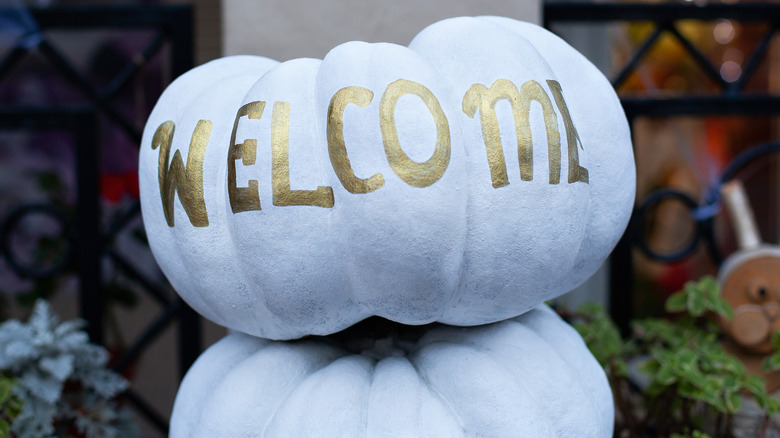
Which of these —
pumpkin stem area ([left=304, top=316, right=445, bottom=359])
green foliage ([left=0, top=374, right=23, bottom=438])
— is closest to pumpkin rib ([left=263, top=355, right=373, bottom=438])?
pumpkin stem area ([left=304, top=316, right=445, bottom=359])

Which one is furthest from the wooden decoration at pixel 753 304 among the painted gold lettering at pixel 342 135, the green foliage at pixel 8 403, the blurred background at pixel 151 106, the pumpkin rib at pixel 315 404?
the green foliage at pixel 8 403

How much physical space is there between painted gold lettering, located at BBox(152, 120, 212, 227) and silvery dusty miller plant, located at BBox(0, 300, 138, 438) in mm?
809

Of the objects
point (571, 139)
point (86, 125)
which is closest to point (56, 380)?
point (86, 125)

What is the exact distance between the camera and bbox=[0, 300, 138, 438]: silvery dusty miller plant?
69.0 inches

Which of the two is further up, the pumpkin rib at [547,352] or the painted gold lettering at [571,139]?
the painted gold lettering at [571,139]

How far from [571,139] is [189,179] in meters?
0.66

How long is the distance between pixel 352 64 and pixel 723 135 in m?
2.61

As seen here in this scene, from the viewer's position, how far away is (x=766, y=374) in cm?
208

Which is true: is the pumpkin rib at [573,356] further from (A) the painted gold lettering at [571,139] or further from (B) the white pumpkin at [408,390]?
(A) the painted gold lettering at [571,139]

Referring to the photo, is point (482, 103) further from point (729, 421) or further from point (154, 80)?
point (154, 80)

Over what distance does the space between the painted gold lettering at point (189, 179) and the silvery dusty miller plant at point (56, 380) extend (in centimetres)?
81

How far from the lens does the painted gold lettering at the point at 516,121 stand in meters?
1.10

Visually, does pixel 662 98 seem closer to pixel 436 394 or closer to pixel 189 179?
pixel 436 394

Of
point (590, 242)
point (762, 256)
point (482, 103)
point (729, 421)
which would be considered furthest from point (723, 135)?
point (482, 103)
